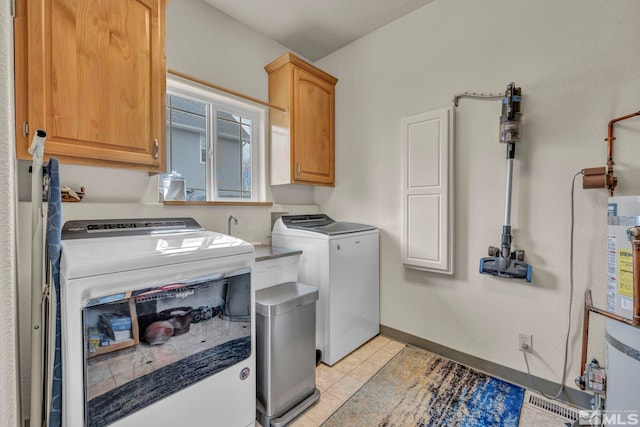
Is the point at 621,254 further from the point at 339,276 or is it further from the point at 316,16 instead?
the point at 316,16

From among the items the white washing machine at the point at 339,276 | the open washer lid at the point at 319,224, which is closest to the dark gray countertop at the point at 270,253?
the white washing machine at the point at 339,276

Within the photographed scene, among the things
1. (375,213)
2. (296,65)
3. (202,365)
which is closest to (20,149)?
(202,365)

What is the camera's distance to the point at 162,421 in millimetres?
1137

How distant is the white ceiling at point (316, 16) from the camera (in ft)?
7.31

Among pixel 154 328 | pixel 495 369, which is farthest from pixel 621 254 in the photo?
pixel 154 328

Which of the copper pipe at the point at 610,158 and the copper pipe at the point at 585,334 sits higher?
the copper pipe at the point at 610,158

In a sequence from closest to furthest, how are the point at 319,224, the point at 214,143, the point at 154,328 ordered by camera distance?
1. the point at 154,328
2. the point at 214,143
3. the point at 319,224

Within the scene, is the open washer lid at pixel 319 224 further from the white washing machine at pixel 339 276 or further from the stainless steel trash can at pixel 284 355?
the stainless steel trash can at pixel 284 355

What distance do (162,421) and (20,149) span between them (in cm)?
133

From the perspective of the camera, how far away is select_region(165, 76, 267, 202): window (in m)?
2.13

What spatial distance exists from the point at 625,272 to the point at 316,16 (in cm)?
267

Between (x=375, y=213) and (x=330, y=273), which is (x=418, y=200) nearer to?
(x=375, y=213)

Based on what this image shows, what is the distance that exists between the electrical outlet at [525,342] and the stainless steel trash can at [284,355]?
4.54 feet

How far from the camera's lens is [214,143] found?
234 centimetres
